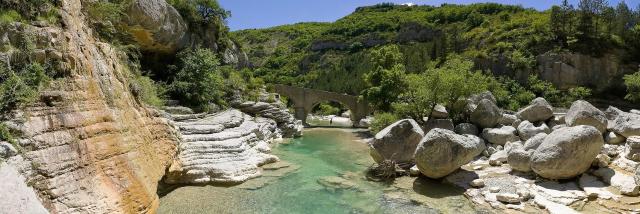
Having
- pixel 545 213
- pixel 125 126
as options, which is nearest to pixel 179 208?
pixel 125 126

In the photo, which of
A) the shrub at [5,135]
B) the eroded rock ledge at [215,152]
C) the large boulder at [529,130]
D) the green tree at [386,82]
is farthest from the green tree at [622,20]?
the shrub at [5,135]

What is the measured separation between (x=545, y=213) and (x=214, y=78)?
869 inches

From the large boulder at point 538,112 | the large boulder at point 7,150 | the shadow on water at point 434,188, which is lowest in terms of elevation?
the shadow on water at point 434,188

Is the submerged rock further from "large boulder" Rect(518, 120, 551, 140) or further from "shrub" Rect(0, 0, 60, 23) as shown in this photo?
"shrub" Rect(0, 0, 60, 23)

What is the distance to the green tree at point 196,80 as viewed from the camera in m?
25.6

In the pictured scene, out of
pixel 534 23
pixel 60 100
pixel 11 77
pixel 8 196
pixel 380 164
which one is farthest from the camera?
pixel 534 23

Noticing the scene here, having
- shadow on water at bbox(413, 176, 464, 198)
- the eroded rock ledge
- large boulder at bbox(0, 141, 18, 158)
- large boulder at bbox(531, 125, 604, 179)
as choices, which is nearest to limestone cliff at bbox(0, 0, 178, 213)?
large boulder at bbox(0, 141, 18, 158)

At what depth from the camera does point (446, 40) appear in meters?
70.8

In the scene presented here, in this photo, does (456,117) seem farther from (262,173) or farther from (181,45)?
(181,45)

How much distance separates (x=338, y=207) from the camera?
44.1 feet

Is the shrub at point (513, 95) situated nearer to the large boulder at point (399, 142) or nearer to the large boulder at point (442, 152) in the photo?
the large boulder at point (399, 142)

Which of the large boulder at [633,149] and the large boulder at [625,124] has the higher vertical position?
the large boulder at [625,124]

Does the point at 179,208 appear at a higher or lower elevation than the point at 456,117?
lower

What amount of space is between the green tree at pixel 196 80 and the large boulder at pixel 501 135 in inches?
676
